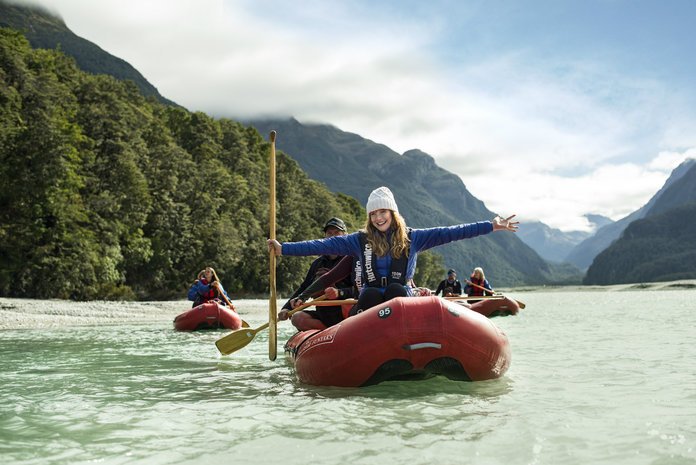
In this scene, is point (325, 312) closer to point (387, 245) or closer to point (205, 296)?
point (387, 245)

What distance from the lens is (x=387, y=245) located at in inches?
281

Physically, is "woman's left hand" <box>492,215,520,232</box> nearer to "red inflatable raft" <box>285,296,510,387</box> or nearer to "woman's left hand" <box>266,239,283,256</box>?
"red inflatable raft" <box>285,296,510,387</box>

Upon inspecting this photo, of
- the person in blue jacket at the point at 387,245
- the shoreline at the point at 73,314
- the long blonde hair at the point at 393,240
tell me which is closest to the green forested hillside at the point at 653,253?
the shoreline at the point at 73,314

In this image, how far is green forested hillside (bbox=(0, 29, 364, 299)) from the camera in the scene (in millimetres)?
33188

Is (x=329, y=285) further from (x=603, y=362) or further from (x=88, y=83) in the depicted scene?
(x=88, y=83)

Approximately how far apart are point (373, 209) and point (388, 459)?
3491 millimetres

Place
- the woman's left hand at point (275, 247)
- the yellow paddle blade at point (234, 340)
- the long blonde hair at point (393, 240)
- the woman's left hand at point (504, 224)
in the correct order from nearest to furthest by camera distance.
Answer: the long blonde hair at point (393, 240)
the woman's left hand at point (504, 224)
the woman's left hand at point (275, 247)
the yellow paddle blade at point (234, 340)

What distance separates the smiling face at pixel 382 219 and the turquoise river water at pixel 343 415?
1797 millimetres

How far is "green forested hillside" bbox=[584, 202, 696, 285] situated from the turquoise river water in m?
175

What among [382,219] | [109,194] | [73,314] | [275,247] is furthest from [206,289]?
[109,194]

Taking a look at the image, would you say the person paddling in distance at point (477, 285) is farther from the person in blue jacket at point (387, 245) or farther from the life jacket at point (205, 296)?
the person in blue jacket at point (387, 245)

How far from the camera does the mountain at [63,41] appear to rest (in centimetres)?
13588

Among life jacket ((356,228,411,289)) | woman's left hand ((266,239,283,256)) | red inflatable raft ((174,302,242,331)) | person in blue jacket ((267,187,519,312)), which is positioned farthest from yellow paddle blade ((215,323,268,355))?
red inflatable raft ((174,302,242,331))

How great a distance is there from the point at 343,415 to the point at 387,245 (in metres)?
2.21
